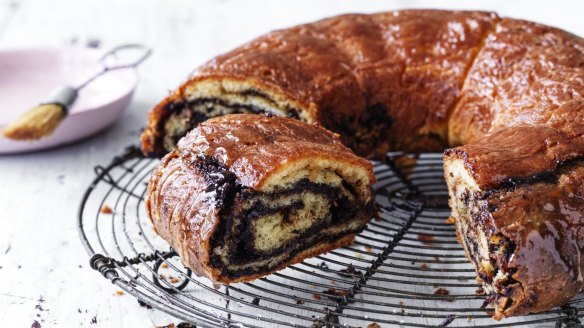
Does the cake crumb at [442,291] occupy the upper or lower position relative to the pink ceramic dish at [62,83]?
lower

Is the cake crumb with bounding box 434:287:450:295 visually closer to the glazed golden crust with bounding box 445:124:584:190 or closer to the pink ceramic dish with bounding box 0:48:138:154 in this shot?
the glazed golden crust with bounding box 445:124:584:190

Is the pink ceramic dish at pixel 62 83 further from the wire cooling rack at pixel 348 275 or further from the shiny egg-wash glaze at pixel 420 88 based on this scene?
the shiny egg-wash glaze at pixel 420 88

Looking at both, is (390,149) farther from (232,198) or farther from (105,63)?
(105,63)

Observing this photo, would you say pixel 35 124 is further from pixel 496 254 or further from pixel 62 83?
pixel 496 254

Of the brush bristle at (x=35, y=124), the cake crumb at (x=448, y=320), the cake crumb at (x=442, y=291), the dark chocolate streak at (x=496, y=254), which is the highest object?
the brush bristle at (x=35, y=124)

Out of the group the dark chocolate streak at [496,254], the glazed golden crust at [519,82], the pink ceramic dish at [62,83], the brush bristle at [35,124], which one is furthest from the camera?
the pink ceramic dish at [62,83]

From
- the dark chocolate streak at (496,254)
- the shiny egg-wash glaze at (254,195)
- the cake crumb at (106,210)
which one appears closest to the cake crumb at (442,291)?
the dark chocolate streak at (496,254)

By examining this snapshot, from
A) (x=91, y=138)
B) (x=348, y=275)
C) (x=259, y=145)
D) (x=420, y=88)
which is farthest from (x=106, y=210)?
(x=420, y=88)
